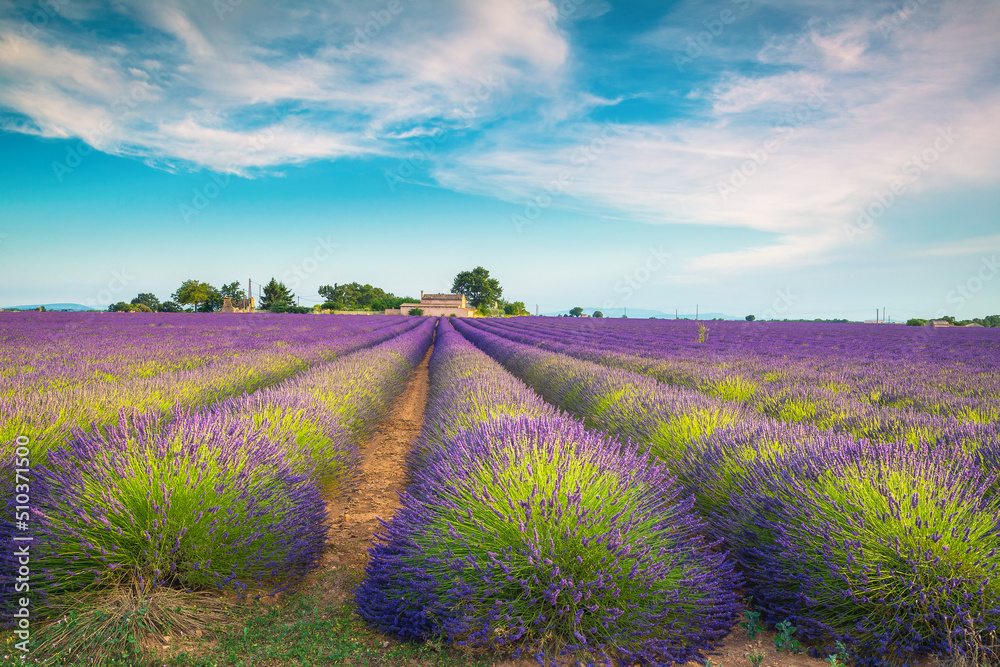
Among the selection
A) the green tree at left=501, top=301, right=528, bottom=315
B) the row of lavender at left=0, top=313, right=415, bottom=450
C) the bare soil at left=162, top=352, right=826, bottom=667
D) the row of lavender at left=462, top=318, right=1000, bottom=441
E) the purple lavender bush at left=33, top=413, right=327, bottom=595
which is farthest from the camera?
the green tree at left=501, top=301, right=528, bottom=315

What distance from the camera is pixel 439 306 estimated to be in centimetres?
7862

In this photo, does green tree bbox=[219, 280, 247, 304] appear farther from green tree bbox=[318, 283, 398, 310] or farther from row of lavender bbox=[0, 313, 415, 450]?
row of lavender bbox=[0, 313, 415, 450]

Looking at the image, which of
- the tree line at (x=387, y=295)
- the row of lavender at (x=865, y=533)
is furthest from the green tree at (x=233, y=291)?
the row of lavender at (x=865, y=533)

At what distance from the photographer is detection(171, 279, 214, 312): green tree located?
7090cm

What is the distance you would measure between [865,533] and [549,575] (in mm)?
1485

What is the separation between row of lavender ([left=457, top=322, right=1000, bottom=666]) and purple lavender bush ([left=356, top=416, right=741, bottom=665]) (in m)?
0.40

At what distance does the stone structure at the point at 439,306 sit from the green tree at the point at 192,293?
29.1 m

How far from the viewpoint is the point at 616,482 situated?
238 centimetres

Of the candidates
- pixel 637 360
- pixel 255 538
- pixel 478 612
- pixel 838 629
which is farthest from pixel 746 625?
pixel 637 360

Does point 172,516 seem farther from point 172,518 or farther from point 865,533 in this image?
point 865,533

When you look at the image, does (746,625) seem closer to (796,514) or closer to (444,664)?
(796,514)

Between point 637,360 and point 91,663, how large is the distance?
8836 mm

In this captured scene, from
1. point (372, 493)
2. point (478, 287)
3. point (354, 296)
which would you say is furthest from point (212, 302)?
point (372, 493)

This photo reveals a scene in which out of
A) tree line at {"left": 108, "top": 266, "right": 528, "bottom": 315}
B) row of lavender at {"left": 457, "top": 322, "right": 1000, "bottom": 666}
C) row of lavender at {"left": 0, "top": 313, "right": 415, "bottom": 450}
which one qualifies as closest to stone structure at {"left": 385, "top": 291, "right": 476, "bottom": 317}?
tree line at {"left": 108, "top": 266, "right": 528, "bottom": 315}
